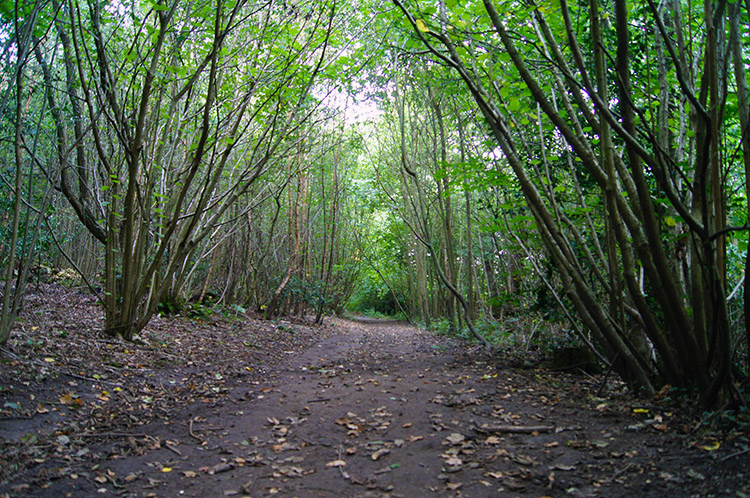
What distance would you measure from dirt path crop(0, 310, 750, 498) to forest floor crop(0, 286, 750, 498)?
12 mm

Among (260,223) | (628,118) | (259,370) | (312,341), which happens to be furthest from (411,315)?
(628,118)

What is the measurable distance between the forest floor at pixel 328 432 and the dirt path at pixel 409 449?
0.01 metres

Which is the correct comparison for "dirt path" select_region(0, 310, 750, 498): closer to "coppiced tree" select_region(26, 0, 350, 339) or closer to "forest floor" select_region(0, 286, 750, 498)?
"forest floor" select_region(0, 286, 750, 498)

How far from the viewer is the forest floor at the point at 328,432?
2.40 m

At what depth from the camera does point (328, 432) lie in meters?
3.35

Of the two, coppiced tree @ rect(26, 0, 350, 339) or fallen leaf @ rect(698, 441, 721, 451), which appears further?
coppiced tree @ rect(26, 0, 350, 339)

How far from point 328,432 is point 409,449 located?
0.70m

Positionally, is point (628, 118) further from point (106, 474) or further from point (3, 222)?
point (3, 222)

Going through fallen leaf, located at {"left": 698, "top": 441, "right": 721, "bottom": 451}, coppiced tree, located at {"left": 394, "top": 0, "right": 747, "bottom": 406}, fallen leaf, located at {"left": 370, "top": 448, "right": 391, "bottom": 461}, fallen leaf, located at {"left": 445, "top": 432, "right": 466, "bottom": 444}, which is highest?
coppiced tree, located at {"left": 394, "top": 0, "right": 747, "bottom": 406}

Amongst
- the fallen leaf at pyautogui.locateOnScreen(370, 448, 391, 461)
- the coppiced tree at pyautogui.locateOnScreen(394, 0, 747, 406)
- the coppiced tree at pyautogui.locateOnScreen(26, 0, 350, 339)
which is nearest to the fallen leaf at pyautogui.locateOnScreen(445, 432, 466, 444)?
the fallen leaf at pyautogui.locateOnScreen(370, 448, 391, 461)

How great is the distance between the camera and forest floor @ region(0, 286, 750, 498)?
2.40 m

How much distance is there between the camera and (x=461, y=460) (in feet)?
8.88

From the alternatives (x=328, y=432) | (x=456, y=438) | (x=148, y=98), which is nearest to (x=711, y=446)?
(x=456, y=438)

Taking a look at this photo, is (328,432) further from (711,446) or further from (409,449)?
(711,446)
